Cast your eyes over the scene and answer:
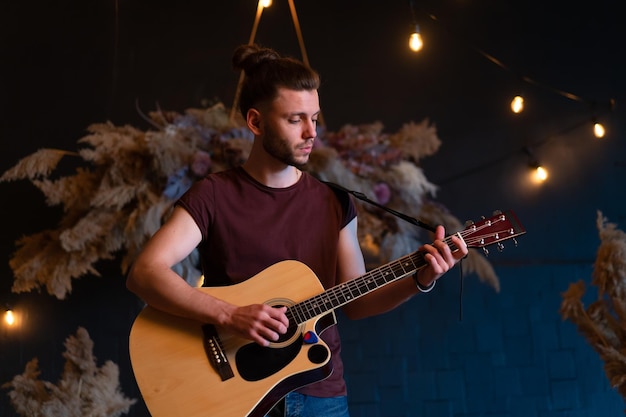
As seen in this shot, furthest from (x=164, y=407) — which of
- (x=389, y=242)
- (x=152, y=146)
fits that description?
(x=389, y=242)

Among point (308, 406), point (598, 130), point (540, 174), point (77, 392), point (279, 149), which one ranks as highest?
point (598, 130)

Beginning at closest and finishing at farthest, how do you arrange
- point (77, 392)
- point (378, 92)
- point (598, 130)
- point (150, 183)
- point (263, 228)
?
point (263, 228) < point (77, 392) < point (150, 183) < point (378, 92) < point (598, 130)

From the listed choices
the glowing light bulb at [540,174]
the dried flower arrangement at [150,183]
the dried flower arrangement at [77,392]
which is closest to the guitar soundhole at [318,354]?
the dried flower arrangement at [77,392]

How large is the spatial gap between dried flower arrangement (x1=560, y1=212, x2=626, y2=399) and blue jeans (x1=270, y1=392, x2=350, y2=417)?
3.92 ft

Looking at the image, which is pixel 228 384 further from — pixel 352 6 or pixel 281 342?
pixel 352 6

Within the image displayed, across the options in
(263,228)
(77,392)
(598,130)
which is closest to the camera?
(263,228)

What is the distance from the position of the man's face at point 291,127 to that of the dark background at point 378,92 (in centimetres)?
175

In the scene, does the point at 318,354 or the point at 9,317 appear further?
the point at 9,317

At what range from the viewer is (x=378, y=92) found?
4.01m

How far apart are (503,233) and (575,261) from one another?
234cm

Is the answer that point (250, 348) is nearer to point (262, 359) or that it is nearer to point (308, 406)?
point (262, 359)

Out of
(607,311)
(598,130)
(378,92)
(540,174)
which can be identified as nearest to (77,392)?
(607,311)

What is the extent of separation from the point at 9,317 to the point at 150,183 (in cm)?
101

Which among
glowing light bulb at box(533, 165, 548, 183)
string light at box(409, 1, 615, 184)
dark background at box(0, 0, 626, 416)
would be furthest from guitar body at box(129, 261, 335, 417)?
glowing light bulb at box(533, 165, 548, 183)
